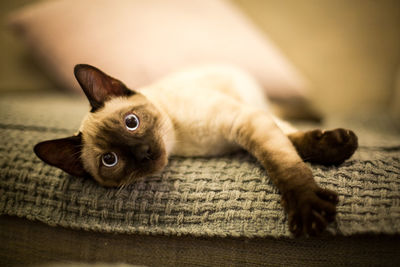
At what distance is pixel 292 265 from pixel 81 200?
2.55 feet

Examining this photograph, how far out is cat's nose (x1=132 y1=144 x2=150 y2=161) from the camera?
3.31ft

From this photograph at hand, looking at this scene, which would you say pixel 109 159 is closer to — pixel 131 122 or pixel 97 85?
pixel 131 122

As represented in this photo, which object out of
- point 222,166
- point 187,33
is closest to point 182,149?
point 222,166

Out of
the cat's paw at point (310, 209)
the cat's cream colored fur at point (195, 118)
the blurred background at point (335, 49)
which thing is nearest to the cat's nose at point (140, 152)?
the cat's cream colored fur at point (195, 118)

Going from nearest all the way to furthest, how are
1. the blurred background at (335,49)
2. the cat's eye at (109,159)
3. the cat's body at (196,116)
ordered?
the cat's eye at (109,159)
the cat's body at (196,116)
the blurred background at (335,49)

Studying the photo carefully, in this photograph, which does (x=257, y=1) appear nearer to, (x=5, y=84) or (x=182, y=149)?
(x=182, y=149)

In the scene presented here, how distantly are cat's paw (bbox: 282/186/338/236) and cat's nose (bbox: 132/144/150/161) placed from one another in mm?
532

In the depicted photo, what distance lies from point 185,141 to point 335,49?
5.40 feet

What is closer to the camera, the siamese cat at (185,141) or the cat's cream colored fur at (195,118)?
the siamese cat at (185,141)

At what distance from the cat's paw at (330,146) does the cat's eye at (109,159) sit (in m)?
0.72

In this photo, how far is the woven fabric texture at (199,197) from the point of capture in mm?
839

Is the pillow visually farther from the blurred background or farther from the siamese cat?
the siamese cat

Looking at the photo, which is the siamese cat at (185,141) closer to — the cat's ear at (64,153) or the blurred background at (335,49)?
the cat's ear at (64,153)

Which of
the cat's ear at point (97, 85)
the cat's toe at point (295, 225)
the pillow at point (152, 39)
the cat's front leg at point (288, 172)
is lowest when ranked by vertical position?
the cat's toe at point (295, 225)
